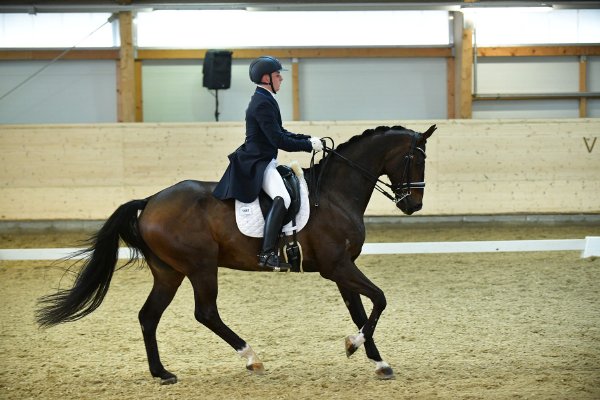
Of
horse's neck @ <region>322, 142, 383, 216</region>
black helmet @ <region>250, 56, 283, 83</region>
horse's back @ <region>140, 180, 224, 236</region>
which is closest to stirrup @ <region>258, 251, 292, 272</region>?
horse's back @ <region>140, 180, 224, 236</region>

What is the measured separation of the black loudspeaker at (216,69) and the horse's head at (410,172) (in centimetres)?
781

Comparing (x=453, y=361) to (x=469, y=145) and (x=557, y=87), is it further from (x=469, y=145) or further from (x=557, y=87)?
(x=557, y=87)

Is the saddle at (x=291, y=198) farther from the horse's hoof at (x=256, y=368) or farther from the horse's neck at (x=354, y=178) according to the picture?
the horse's hoof at (x=256, y=368)

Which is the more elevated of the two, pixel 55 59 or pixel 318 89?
pixel 55 59

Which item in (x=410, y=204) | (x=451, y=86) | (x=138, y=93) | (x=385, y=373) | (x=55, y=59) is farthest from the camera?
(x=451, y=86)

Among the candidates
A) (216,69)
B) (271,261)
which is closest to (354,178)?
(271,261)

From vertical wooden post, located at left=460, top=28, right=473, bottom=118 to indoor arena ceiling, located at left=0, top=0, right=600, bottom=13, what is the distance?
0.54 meters

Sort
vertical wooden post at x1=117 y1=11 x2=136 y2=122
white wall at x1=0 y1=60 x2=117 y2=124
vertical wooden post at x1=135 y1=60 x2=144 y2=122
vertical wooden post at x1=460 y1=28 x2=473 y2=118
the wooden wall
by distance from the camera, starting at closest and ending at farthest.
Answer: the wooden wall → vertical wooden post at x1=117 y1=11 x2=136 y2=122 → vertical wooden post at x1=460 y1=28 x2=473 y2=118 → white wall at x1=0 y1=60 x2=117 y2=124 → vertical wooden post at x1=135 y1=60 x2=144 y2=122

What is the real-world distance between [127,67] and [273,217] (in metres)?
8.13

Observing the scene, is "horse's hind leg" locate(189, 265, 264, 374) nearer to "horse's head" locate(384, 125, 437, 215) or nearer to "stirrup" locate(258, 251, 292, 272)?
"stirrup" locate(258, 251, 292, 272)

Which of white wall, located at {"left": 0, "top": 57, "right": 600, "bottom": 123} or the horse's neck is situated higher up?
white wall, located at {"left": 0, "top": 57, "right": 600, "bottom": 123}

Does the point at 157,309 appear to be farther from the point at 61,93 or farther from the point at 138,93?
the point at 61,93

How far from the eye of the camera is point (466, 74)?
12.6 meters

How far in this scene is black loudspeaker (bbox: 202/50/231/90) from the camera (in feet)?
40.0
